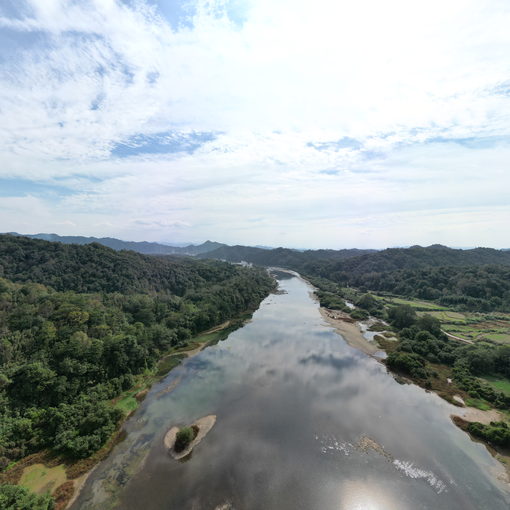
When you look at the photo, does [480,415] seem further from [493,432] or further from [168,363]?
[168,363]

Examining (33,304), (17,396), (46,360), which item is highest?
(33,304)

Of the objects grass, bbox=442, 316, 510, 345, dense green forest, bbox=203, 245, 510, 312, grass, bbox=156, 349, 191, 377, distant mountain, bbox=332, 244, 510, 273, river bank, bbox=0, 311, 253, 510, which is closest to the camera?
river bank, bbox=0, 311, 253, 510

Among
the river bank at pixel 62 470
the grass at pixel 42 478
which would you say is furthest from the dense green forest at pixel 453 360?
the grass at pixel 42 478

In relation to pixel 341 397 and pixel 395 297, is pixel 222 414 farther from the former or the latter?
pixel 395 297

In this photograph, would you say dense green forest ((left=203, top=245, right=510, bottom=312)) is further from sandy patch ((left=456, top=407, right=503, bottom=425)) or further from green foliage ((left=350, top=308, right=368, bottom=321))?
sandy patch ((left=456, top=407, right=503, bottom=425))

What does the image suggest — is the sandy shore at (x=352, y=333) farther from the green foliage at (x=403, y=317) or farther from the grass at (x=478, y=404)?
the grass at (x=478, y=404)

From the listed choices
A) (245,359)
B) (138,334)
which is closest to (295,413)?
(245,359)

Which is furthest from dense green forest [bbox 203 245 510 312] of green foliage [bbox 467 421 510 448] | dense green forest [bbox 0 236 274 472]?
dense green forest [bbox 0 236 274 472]

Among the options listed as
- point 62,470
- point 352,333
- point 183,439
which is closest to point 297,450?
point 183,439
